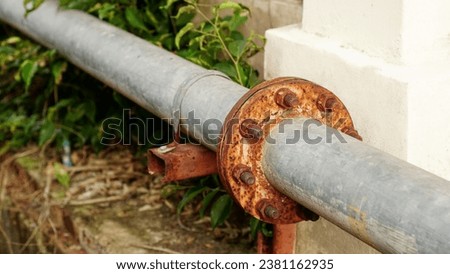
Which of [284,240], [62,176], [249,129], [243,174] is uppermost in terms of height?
[249,129]

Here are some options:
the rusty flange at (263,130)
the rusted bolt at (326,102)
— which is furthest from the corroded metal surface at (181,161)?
the rusted bolt at (326,102)

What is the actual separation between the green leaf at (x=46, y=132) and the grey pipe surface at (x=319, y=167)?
1.02 m

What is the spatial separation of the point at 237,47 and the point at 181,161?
66 cm

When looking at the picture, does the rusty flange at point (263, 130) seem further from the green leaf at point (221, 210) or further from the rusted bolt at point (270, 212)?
the green leaf at point (221, 210)

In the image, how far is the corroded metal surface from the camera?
2158mm

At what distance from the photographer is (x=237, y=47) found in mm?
2709

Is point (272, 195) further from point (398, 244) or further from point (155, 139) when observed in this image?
point (155, 139)

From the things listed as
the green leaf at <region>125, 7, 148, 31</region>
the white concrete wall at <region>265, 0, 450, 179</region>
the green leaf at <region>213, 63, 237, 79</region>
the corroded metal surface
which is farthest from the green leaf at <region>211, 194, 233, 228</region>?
the green leaf at <region>125, 7, 148, 31</region>

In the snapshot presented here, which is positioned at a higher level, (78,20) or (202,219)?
(78,20)

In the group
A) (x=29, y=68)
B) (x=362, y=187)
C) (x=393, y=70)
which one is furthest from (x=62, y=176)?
(x=362, y=187)

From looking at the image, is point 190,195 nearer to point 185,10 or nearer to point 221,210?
point 221,210

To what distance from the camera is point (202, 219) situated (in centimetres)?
318
